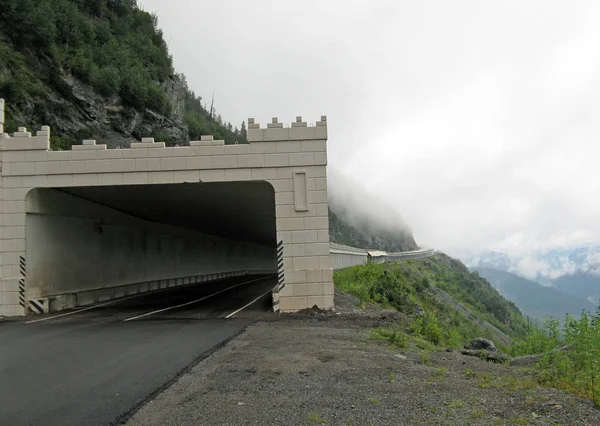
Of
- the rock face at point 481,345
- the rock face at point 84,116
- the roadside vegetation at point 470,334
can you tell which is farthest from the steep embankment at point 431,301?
the rock face at point 84,116

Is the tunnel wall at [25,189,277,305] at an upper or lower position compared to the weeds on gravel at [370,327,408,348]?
upper

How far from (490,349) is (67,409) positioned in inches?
455

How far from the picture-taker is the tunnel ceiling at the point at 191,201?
57.0 feet

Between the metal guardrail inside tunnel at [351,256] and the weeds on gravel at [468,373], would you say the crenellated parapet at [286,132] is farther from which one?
the weeds on gravel at [468,373]

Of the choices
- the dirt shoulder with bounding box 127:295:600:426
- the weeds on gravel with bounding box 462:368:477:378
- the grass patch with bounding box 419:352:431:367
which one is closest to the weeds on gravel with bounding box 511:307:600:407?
the dirt shoulder with bounding box 127:295:600:426

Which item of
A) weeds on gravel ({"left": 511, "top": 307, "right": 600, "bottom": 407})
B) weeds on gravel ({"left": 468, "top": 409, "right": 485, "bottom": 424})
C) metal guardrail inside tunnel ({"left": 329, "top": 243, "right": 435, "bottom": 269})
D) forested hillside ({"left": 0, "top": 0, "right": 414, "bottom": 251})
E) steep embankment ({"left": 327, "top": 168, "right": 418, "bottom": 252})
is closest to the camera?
weeds on gravel ({"left": 468, "top": 409, "right": 485, "bottom": 424})

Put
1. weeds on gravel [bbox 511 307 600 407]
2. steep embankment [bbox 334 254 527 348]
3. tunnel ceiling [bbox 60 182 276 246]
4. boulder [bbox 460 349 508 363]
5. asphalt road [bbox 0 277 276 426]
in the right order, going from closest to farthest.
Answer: asphalt road [bbox 0 277 276 426], weeds on gravel [bbox 511 307 600 407], boulder [bbox 460 349 508 363], tunnel ceiling [bbox 60 182 276 246], steep embankment [bbox 334 254 527 348]

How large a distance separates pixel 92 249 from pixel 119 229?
2.85 metres

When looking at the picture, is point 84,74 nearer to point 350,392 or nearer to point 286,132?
point 286,132

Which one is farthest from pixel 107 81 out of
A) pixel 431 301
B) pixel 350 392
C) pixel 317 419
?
pixel 317 419

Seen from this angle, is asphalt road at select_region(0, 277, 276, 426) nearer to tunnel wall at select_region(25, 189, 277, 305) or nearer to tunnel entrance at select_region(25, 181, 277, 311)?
tunnel wall at select_region(25, 189, 277, 305)

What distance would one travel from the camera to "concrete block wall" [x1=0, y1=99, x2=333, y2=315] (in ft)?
51.6

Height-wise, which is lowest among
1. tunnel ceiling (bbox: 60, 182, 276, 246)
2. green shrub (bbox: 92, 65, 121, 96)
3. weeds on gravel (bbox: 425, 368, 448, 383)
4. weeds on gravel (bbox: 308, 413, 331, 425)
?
weeds on gravel (bbox: 425, 368, 448, 383)

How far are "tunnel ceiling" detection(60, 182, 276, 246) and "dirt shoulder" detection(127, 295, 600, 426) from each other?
27.6 feet
